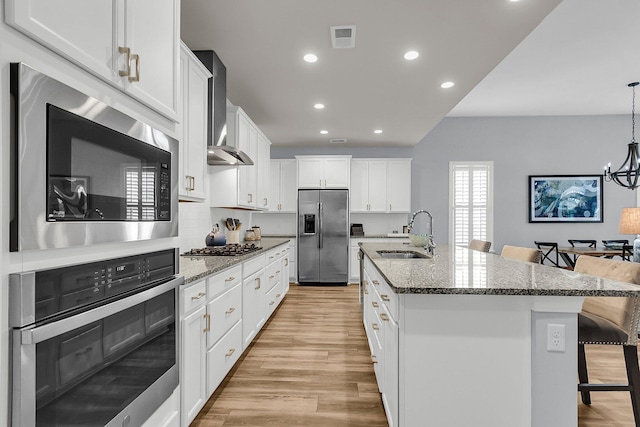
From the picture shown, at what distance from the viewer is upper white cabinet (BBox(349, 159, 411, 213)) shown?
6.65 metres

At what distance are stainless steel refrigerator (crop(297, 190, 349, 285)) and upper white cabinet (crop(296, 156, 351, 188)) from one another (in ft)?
0.82

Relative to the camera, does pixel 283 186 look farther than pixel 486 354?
Yes

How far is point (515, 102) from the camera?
6.02 m

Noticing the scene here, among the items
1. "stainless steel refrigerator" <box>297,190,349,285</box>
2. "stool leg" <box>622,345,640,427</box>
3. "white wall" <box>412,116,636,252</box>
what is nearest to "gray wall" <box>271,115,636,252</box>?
"white wall" <box>412,116,636,252</box>

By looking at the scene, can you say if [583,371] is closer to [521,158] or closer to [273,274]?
[273,274]

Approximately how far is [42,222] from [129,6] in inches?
31.8

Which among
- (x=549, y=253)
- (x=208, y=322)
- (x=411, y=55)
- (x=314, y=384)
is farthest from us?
(x=549, y=253)

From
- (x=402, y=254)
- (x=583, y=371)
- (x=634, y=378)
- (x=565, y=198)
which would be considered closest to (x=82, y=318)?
(x=634, y=378)

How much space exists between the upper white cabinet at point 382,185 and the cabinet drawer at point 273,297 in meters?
2.60

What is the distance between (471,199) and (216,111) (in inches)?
223

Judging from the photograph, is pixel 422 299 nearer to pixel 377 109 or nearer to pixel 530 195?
pixel 377 109

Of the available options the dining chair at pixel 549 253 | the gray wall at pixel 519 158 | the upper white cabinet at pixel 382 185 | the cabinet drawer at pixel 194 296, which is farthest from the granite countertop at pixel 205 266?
the dining chair at pixel 549 253

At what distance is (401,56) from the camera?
314cm

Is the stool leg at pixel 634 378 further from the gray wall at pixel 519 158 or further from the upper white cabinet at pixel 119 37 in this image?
the gray wall at pixel 519 158
